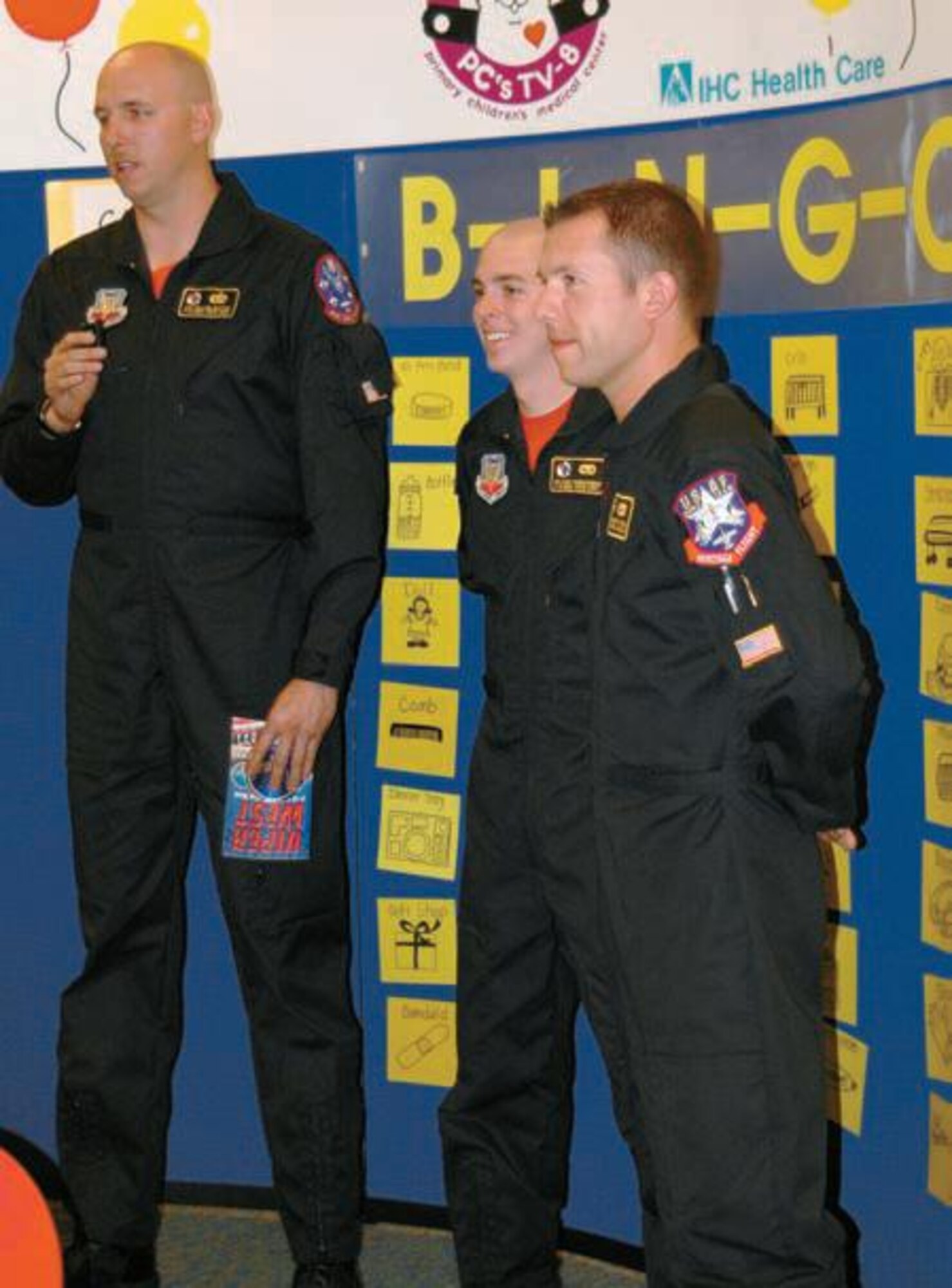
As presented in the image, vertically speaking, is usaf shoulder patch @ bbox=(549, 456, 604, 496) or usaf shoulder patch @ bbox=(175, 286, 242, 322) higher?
usaf shoulder patch @ bbox=(175, 286, 242, 322)

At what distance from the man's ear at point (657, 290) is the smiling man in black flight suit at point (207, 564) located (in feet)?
2.04

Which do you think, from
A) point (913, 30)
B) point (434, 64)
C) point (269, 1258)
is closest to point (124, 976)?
point (269, 1258)

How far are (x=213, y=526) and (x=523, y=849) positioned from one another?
0.65 metres

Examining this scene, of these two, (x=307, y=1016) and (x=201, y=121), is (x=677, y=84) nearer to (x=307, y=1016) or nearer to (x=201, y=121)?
(x=201, y=121)

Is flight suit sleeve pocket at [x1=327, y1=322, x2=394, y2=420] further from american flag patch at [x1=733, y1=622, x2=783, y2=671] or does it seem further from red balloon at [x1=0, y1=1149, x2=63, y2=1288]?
red balloon at [x1=0, y1=1149, x2=63, y2=1288]

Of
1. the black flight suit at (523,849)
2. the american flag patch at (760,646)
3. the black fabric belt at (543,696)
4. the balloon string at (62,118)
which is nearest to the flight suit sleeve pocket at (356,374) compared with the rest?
the black flight suit at (523,849)

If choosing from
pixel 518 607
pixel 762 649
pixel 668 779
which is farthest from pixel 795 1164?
pixel 518 607

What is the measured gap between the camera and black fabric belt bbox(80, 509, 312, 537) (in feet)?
8.94

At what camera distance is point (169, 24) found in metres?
3.12

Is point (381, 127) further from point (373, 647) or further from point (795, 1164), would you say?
point (795, 1164)

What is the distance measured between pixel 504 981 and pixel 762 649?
2.73 ft

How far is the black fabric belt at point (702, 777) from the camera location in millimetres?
2127

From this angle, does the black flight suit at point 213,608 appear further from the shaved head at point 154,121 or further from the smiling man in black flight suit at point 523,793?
the smiling man in black flight suit at point 523,793

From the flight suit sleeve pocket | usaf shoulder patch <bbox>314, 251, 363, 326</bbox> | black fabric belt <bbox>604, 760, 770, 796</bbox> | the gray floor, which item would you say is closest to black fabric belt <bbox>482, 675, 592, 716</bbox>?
black fabric belt <bbox>604, 760, 770, 796</bbox>
